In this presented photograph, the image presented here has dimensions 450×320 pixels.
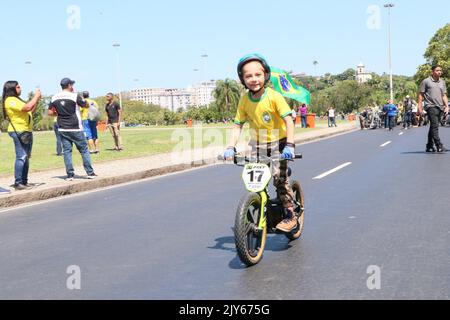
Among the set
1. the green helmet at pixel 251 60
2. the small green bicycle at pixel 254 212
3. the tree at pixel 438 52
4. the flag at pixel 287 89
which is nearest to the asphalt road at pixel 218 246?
the small green bicycle at pixel 254 212

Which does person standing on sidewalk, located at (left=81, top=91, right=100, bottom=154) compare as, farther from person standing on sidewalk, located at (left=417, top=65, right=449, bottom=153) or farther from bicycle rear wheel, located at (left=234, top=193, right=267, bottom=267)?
bicycle rear wheel, located at (left=234, top=193, right=267, bottom=267)

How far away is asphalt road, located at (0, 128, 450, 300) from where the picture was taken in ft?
13.7

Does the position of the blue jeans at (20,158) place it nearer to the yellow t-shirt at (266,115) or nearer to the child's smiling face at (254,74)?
the yellow t-shirt at (266,115)

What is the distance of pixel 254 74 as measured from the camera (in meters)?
4.82

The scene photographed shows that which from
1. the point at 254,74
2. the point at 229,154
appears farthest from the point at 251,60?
the point at 229,154

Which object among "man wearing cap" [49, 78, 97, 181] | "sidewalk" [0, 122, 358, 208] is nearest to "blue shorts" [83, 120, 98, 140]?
"sidewalk" [0, 122, 358, 208]

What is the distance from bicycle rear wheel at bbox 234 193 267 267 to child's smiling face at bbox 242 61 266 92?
37.7 inches

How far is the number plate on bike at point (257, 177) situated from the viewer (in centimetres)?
471

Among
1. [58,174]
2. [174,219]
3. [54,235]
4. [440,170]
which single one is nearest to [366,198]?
[174,219]

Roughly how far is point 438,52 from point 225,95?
5716 centimetres

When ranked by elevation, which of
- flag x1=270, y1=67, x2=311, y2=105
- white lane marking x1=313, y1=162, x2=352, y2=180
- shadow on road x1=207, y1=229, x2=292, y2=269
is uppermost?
flag x1=270, y1=67, x2=311, y2=105

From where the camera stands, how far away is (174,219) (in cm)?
706
